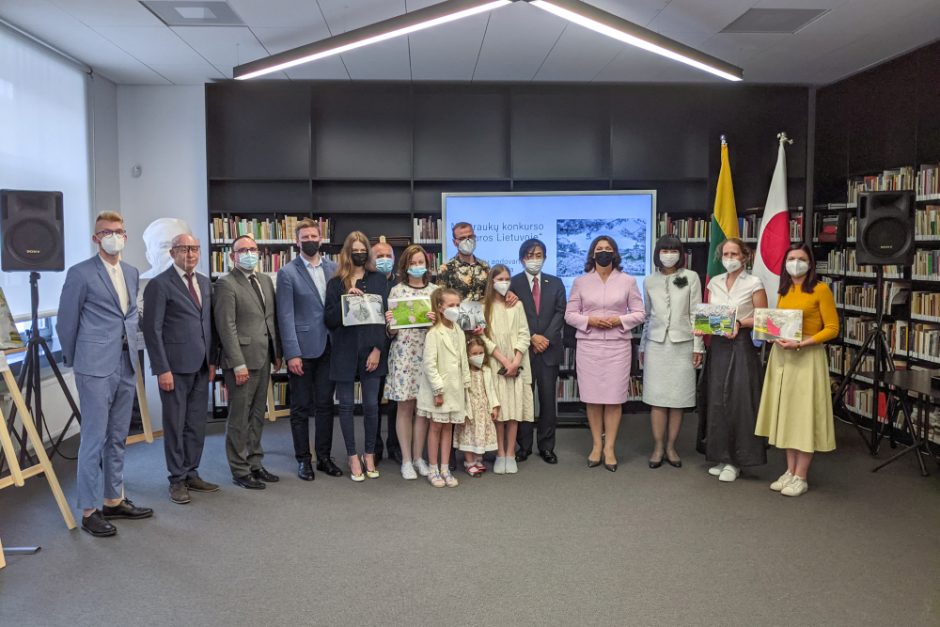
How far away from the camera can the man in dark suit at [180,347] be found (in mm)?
4207

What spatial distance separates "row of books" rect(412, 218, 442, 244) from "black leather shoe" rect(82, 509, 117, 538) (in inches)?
156

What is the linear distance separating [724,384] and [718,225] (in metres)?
2.51

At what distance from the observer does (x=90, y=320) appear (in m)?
3.81

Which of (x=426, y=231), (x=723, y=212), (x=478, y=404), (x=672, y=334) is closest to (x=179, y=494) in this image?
(x=478, y=404)

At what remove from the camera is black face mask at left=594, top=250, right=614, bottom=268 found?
16.6 feet

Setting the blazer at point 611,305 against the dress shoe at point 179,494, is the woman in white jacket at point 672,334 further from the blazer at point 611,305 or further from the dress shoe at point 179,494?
the dress shoe at point 179,494

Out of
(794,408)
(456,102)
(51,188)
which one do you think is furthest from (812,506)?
(51,188)

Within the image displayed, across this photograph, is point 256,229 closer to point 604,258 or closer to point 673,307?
point 604,258

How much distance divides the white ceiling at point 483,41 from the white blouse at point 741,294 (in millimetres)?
1869

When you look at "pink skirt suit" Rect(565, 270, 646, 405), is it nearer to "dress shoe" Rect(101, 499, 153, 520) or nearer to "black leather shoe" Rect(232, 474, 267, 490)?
"black leather shoe" Rect(232, 474, 267, 490)

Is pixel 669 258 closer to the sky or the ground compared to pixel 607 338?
closer to the sky

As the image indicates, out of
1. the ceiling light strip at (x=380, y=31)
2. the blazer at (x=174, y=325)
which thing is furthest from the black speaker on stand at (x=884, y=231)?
the blazer at (x=174, y=325)

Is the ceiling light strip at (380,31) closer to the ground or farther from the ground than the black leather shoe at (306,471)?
farther from the ground

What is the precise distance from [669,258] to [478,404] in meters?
1.65
